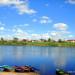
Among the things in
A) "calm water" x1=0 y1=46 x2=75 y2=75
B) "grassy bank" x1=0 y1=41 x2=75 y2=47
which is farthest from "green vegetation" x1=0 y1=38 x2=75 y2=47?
"calm water" x1=0 y1=46 x2=75 y2=75

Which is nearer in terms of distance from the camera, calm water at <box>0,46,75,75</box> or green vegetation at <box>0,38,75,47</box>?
green vegetation at <box>0,38,75,47</box>

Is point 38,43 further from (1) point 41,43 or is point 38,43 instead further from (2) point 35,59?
(2) point 35,59

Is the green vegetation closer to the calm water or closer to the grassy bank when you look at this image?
the grassy bank

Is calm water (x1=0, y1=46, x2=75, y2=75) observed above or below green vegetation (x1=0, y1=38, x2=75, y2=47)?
below

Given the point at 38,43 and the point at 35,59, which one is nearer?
the point at 38,43

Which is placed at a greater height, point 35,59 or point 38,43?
point 38,43

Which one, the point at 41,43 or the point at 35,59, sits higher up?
the point at 41,43

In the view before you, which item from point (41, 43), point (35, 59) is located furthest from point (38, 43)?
point (35, 59)

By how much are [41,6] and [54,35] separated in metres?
0.57

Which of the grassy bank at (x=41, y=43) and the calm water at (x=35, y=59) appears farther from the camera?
the calm water at (x=35, y=59)

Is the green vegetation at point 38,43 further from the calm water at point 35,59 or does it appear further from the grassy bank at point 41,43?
the calm water at point 35,59

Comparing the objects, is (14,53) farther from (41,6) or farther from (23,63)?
(41,6)

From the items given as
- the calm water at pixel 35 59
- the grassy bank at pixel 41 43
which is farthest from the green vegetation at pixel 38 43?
the calm water at pixel 35 59

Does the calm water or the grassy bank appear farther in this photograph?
the calm water
